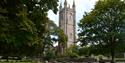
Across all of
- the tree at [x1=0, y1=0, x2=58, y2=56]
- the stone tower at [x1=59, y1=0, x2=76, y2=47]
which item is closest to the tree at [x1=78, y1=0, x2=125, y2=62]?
the tree at [x1=0, y1=0, x2=58, y2=56]

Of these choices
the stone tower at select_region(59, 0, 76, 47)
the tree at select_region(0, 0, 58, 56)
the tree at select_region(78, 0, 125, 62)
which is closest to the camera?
the tree at select_region(0, 0, 58, 56)

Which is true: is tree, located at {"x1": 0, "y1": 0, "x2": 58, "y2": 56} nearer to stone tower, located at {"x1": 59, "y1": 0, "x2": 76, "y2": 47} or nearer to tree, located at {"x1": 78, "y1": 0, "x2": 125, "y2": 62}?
tree, located at {"x1": 78, "y1": 0, "x2": 125, "y2": 62}

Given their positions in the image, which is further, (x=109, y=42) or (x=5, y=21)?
(x=109, y=42)

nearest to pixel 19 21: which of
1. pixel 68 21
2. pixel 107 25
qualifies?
pixel 107 25

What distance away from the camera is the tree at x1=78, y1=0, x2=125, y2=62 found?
40688mm

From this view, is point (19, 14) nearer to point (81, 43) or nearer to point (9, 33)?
point (9, 33)

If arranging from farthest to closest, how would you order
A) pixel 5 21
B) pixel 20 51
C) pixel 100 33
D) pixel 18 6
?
pixel 100 33
pixel 20 51
pixel 18 6
pixel 5 21

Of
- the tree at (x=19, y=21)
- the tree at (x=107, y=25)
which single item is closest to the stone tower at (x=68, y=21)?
the tree at (x=107, y=25)

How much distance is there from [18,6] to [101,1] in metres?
25.4

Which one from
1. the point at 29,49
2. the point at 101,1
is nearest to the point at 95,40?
the point at 101,1

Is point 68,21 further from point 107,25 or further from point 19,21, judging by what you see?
point 19,21

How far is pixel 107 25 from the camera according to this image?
40906 millimetres

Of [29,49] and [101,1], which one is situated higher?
[101,1]

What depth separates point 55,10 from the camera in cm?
2083
